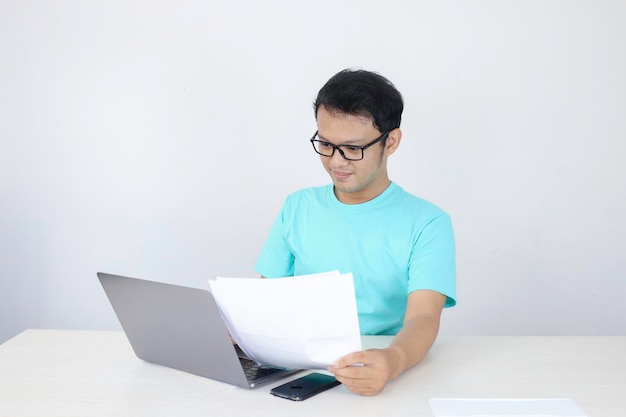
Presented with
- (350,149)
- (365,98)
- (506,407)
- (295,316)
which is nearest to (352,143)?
(350,149)

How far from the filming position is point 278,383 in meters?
1.45

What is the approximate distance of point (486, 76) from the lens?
9.80 ft

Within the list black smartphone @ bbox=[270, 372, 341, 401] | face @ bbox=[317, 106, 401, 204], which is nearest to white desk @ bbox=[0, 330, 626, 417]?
black smartphone @ bbox=[270, 372, 341, 401]

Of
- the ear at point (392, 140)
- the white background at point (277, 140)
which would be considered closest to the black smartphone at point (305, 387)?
the ear at point (392, 140)

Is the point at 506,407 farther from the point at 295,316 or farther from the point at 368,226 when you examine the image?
the point at 368,226

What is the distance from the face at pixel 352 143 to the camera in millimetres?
1810

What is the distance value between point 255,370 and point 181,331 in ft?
0.55

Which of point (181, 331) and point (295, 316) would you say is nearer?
point (295, 316)

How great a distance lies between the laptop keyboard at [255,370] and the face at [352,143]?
0.54 meters

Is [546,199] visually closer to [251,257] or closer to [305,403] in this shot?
[251,257]

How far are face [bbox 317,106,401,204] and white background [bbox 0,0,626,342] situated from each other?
46.0 inches

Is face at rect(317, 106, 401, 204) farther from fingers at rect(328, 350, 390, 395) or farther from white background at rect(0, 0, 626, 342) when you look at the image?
white background at rect(0, 0, 626, 342)

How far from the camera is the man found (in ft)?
5.92

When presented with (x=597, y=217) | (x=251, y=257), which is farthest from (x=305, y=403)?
(x=597, y=217)
